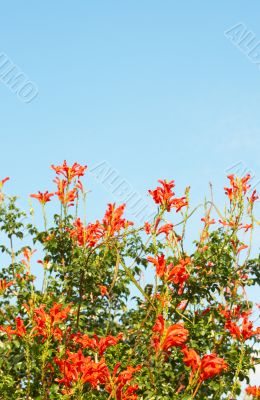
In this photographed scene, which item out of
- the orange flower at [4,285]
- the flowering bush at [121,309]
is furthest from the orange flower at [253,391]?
the orange flower at [4,285]

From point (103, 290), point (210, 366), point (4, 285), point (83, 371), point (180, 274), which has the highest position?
point (4, 285)

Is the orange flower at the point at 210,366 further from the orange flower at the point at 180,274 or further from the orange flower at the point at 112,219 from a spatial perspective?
the orange flower at the point at 112,219

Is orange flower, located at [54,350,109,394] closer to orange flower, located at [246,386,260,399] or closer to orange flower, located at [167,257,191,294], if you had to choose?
orange flower, located at [167,257,191,294]

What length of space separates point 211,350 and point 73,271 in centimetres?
161

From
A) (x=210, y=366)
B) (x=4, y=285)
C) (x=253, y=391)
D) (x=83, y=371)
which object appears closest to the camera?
(x=210, y=366)

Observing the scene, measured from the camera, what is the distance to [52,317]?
4.68 meters

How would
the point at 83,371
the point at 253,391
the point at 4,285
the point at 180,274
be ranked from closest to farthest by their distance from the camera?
the point at 83,371 → the point at 180,274 → the point at 253,391 → the point at 4,285

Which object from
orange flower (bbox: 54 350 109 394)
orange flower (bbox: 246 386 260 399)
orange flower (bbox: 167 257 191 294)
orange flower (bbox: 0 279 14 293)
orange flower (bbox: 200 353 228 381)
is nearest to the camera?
orange flower (bbox: 200 353 228 381)

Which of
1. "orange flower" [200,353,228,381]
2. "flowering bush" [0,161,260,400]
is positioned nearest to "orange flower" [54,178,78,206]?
"flowering bush" [0,161,260,400]

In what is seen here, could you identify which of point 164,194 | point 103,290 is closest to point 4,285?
point 103,290

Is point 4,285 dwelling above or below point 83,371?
above

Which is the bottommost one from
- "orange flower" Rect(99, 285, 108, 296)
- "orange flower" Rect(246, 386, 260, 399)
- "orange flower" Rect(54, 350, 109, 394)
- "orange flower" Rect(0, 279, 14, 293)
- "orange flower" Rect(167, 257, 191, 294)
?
"orange flower" Rect(246, 386, 260, 399)

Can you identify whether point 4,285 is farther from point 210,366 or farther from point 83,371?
point 210,366

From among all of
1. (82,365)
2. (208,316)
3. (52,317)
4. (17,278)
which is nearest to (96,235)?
(17,278)
